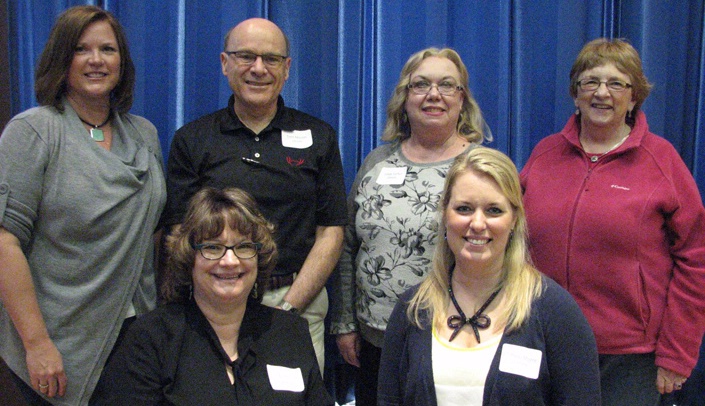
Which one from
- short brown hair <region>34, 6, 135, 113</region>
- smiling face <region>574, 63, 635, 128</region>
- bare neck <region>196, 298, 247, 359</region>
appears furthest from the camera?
smiling face <region>574, 63, 635, 128</region>

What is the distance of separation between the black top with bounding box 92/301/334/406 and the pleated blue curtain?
1102 millimetres

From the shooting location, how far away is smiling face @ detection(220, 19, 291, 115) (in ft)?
7.05

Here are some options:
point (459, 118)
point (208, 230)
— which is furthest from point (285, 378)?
point (459, 118)

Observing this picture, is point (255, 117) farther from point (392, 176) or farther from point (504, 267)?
point (504, 267)

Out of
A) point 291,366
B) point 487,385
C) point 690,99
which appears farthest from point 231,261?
point 690,99

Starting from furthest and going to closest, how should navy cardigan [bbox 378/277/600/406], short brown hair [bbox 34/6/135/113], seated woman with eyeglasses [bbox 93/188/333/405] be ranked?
short brown hair [bbox 34/6/135/113] → seated woman with eyeglasses [bbox 93/188/333/405] → navy cardigan [bbox 378/277/600/406]

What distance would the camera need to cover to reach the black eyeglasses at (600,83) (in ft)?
6.78

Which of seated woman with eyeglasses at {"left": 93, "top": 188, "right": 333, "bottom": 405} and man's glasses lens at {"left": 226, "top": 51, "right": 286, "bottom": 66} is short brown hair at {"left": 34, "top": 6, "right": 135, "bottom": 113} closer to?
man's glasses lens at {"left": 226, "top": 51, "right": 286, "bottom": 66}

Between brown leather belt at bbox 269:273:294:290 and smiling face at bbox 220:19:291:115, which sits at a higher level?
smiling face at bbox 220:19:291:115

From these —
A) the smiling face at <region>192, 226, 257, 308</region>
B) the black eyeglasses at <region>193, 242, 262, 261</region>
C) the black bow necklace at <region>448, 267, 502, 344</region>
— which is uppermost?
the black eyeglasses at <region>193, 242, 262, 261</region>

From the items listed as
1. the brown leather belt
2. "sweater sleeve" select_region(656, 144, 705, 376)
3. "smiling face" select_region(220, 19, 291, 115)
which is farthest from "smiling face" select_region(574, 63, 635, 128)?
the brown leather belt

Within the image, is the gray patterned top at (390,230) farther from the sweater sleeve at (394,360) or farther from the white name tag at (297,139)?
the sweater sleeve at (394,360)

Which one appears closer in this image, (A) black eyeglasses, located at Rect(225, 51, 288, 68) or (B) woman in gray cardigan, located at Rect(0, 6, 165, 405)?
(B) woman in gray cardigan, located at Rect(0, 6, 165, 405)

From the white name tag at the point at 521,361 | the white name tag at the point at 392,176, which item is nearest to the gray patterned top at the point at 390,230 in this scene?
the white name tag at the point at 392,176
